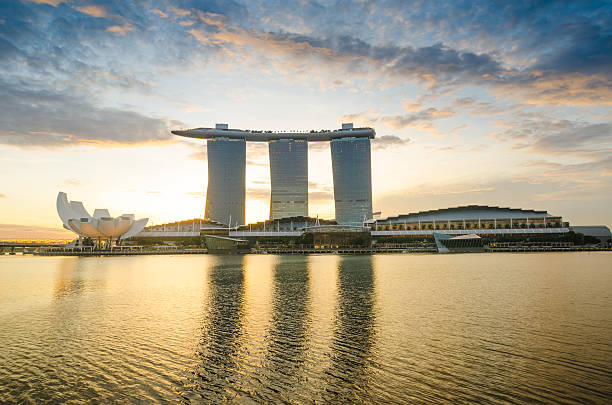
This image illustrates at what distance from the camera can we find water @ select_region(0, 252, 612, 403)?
39.6 feet

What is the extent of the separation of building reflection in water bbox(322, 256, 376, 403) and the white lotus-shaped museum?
11843 centimetres

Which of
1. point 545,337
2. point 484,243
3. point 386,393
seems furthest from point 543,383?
point 484,243

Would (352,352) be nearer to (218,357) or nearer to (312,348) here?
(312,348)

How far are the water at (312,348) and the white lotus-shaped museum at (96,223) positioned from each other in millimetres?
106029

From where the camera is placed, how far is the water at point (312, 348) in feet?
39.6

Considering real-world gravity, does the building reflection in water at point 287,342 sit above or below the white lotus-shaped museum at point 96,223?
below

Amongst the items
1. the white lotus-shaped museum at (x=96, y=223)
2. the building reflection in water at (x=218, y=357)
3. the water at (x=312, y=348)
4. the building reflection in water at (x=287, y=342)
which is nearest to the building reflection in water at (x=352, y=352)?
the water at (x=312, y=348)

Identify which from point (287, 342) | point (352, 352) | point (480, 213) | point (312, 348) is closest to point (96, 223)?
point (287, 342)

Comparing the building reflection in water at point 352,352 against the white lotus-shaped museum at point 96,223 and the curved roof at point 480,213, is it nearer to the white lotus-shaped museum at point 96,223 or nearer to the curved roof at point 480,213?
the white lotus-shaped museum at point 96,223

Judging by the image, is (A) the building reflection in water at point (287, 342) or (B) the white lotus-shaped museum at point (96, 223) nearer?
(A) the building reflection in water at point (287, 342)

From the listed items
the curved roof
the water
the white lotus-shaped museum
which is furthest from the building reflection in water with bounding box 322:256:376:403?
the curved roof

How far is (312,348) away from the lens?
16422mm

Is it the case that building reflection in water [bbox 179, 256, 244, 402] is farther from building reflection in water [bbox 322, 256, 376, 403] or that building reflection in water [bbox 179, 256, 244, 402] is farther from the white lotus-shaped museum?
the white lotus-shaped museum

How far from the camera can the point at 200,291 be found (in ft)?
114
